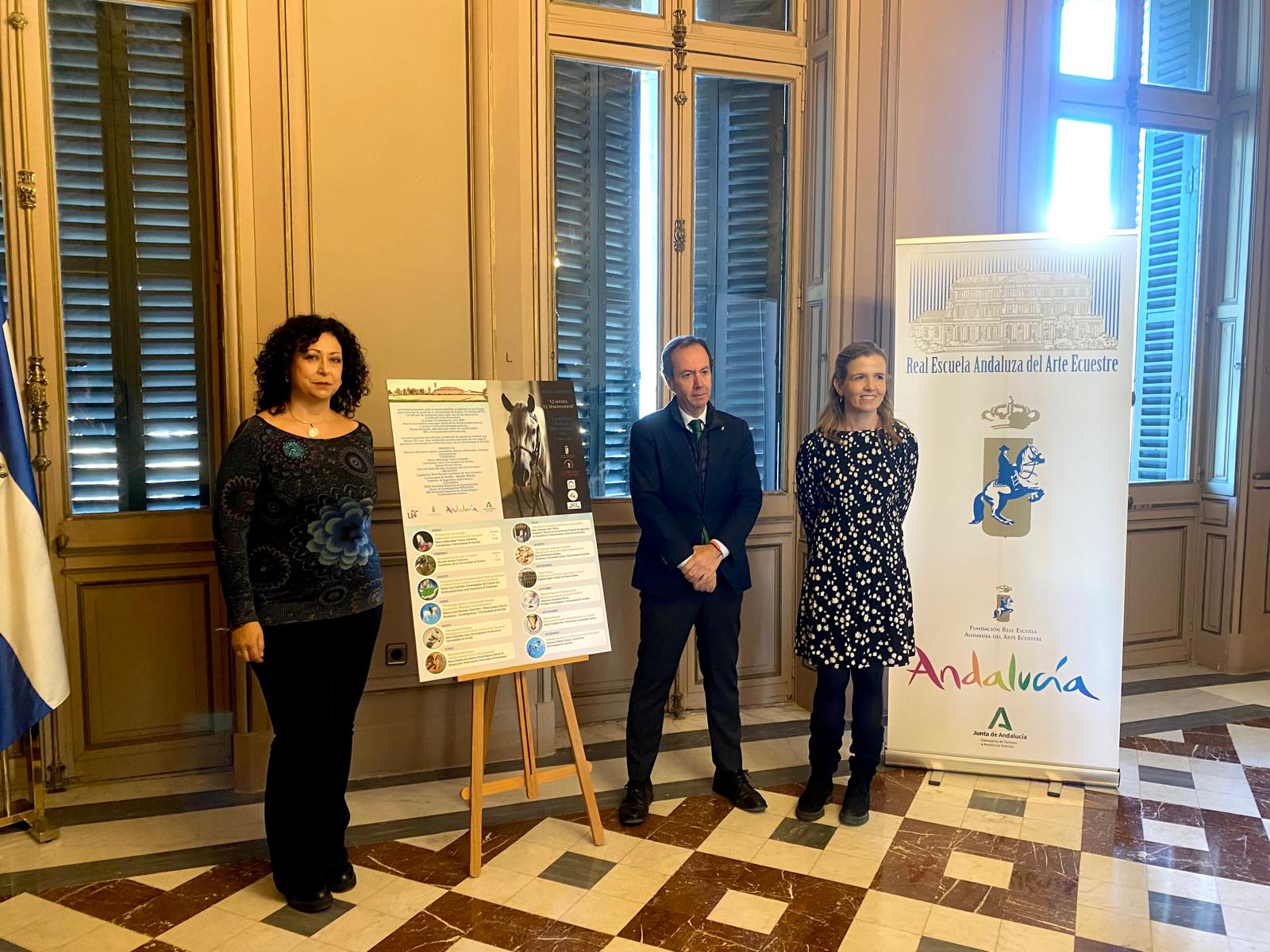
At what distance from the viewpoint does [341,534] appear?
2.35 meters

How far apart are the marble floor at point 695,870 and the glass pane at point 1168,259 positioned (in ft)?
6.59

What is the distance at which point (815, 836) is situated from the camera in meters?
2.76

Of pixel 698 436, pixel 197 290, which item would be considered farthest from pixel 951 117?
pixel 197 290

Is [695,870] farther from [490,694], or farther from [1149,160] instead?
[1149,160]

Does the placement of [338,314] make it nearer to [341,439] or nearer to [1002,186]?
[341,439]

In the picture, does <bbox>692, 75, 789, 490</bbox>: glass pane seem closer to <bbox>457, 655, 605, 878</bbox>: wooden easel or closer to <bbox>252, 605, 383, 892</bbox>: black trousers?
<bbox>457, 655, 605, 878</bbox>: wooden easel

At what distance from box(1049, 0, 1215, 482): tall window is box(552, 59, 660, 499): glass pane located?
1974 millimetres

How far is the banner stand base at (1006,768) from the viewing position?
3.10 meters

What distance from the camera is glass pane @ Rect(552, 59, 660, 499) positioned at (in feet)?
12.0

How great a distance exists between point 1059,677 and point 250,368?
9.66 ft

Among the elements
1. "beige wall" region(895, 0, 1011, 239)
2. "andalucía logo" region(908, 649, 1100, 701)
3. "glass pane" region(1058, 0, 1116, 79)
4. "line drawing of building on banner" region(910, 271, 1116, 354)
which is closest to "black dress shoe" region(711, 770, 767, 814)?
"andalucía logo" region(908, 649, 1100, 701)

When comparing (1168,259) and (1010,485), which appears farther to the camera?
(1168,259)

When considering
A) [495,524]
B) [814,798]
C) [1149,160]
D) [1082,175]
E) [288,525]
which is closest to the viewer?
[288,525]

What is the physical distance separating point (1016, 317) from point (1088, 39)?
2.14 meters
